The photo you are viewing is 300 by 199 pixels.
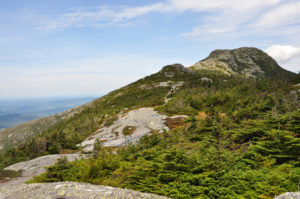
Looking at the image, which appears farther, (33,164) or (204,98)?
(204,98)

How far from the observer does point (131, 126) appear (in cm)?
8256

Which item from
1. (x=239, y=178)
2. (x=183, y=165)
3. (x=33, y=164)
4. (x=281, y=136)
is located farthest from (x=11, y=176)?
(x=281, y=136)

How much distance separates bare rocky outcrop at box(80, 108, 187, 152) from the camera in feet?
231

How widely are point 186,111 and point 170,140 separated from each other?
177 ft

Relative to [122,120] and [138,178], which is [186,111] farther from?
[138,178]

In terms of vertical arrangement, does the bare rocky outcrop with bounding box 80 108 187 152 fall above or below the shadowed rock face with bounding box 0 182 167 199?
below

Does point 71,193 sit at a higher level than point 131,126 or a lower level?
higher

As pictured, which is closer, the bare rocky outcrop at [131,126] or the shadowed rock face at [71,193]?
the shadowed rock face at [71,193]

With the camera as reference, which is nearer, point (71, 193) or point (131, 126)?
point (71, 193)

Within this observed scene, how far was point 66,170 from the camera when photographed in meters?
25.0

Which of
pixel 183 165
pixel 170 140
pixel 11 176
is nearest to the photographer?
pixel 183 165

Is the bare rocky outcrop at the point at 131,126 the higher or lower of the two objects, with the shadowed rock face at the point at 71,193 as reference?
lower

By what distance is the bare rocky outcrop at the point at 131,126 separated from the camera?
2773 inches

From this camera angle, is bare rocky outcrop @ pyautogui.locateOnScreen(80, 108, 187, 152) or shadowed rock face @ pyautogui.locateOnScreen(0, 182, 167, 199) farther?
bare rocky outcrop @ pyautogui.locateOnScreen(80, 108, 187, 152)
